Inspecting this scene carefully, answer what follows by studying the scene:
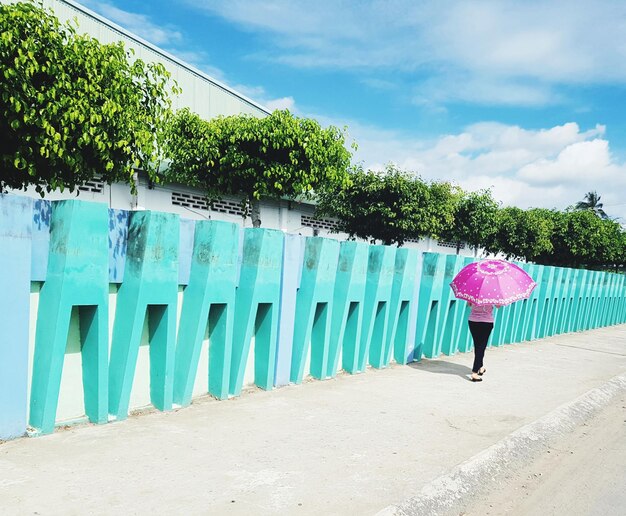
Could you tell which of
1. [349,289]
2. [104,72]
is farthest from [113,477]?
[349,289]

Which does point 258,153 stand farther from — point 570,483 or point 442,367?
point 570,483

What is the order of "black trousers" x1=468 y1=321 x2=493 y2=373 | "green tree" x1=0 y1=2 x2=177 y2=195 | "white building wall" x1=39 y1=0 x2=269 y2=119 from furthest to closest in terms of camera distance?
"white building wall" x1=39 y1=0 x2=269 y2=119 → "black trousers" x1=468 y1=321 x2=493 y2=373 → "green tree" x1=0 y1=2 x2=177 y2=195

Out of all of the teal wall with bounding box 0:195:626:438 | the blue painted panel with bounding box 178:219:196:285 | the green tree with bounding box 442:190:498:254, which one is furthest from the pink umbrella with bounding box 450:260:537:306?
the green tree with bounding box 442:190:498:254

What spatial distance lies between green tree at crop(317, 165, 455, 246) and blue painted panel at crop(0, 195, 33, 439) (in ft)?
42.6

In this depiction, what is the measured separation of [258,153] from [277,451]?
28.3ft

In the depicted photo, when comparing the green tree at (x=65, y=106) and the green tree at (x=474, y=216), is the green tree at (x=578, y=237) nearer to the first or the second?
the green tree at (x=474, y=216)

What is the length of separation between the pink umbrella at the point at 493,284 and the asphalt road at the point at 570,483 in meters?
1.82

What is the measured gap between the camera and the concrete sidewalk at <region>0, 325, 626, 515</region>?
10.8ft

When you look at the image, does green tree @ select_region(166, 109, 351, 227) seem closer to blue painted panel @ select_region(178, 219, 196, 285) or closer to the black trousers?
the black trousers

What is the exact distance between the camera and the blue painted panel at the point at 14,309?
392 cm

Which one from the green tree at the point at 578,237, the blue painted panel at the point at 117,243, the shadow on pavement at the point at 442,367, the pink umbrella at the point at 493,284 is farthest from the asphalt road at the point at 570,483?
the green tree at the point at 578,237

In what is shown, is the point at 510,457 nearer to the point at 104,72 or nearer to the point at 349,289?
the point at 349,289

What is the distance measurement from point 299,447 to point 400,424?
4.09 feet

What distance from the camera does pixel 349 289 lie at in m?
7.10
